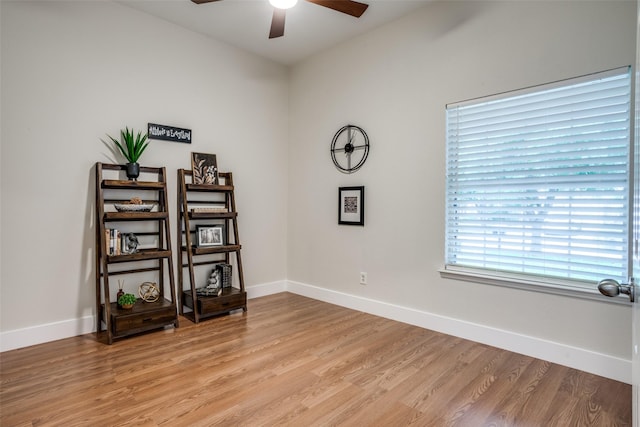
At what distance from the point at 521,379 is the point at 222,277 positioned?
8.89 feet

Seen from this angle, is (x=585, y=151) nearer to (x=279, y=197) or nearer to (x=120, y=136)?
(x=279, y=197)

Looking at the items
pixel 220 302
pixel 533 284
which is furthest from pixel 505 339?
pixel 220 302

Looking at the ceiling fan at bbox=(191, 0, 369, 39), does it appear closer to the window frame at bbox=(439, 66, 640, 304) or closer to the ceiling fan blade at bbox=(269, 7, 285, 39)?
the ceiling fan blade at bbox=(269, 7, 285, 39)

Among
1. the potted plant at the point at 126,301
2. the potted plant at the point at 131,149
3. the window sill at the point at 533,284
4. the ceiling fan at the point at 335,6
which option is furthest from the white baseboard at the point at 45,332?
the window sill at the point at 533,284

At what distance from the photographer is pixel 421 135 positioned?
3117 millimetres

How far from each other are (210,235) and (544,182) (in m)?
2.92

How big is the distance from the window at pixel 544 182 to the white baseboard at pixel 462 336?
0.45m

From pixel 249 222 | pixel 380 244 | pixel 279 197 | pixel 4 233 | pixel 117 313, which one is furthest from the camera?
pixel 279 197

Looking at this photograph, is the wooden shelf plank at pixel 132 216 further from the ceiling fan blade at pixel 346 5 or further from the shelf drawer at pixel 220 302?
the ceiling fan blade at pixel 346 5

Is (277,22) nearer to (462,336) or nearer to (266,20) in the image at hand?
(266,20)

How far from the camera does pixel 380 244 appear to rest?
136 inches

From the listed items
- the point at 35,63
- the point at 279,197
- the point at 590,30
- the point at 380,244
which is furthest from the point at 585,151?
the point at 35,63

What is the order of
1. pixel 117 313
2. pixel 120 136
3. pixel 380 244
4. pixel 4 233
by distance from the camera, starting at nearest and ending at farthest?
1. pixel 4 233
2. pixel 117 313
3. pixel 120 136
4. pixel 380 244

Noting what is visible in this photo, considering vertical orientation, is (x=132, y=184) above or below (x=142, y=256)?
above
